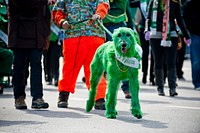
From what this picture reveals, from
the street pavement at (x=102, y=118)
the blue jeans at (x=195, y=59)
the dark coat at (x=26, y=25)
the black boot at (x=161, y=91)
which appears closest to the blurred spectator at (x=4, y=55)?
the street pavement at (x=102, y=118)

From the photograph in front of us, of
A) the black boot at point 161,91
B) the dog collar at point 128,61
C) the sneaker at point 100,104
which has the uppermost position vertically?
the dog collar at point 128,61

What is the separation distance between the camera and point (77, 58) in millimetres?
10195

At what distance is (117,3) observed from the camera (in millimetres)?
11742

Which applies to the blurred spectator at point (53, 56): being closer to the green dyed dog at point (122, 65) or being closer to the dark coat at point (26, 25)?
the dark coat at point (26, 25)

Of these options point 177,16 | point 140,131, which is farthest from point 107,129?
point 177,16

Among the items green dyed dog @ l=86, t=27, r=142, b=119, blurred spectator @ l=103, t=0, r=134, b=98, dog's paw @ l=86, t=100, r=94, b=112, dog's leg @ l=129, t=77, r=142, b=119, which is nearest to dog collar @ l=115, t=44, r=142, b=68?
green dyed dog @ l=86, t=27, r=142, b=119

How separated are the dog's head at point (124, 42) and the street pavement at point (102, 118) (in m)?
0.83

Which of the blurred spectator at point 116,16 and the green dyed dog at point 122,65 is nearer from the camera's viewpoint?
the green dyed dog at point 122,65

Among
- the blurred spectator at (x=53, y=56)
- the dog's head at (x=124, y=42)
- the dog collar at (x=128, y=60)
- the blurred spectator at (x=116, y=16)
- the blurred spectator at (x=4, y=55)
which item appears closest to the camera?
the dog's head at (x=124, y=42)

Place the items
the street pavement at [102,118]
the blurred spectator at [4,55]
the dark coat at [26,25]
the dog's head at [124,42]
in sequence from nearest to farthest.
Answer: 1. the street pavement at [102,118]
2. the dog's head at [124,42]
3. the dark coat at [26,25]
4. the blurred spectator at [4,55]

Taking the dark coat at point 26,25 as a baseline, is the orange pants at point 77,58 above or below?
below

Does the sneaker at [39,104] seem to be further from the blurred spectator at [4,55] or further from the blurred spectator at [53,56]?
the blurred spectator at [53,56]

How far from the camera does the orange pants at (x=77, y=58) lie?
10.1 metres

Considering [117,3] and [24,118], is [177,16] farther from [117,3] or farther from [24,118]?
[24,118]
